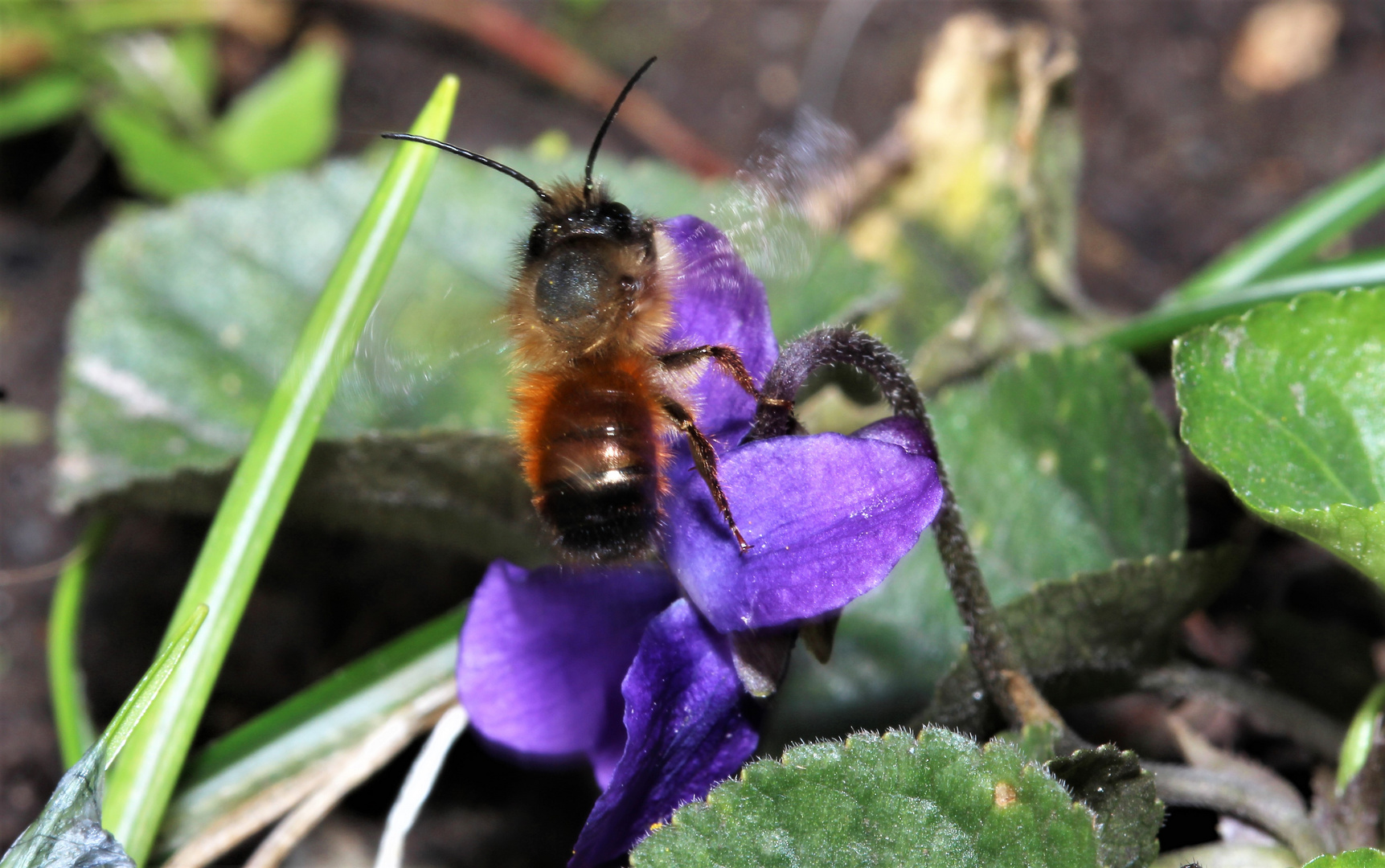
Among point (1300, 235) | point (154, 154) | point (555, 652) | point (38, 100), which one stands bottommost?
point (555, 652)

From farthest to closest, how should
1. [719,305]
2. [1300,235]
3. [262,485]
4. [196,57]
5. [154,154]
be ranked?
[196,57], [154,154], [1300,235], [262,485], [719,305]

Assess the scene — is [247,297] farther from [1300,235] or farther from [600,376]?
[1300,235]

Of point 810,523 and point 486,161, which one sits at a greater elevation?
point 486,161

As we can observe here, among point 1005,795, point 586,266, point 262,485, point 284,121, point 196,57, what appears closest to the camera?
point 1005,795

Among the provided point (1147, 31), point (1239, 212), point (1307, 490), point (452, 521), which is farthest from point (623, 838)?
point (1147, 31)

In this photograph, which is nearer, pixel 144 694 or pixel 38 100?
pixel 144 694

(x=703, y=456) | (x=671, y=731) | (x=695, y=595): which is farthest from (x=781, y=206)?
(x=671, y=731)

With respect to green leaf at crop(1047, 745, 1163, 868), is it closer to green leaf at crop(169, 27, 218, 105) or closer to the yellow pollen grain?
the yellow pollen grain
